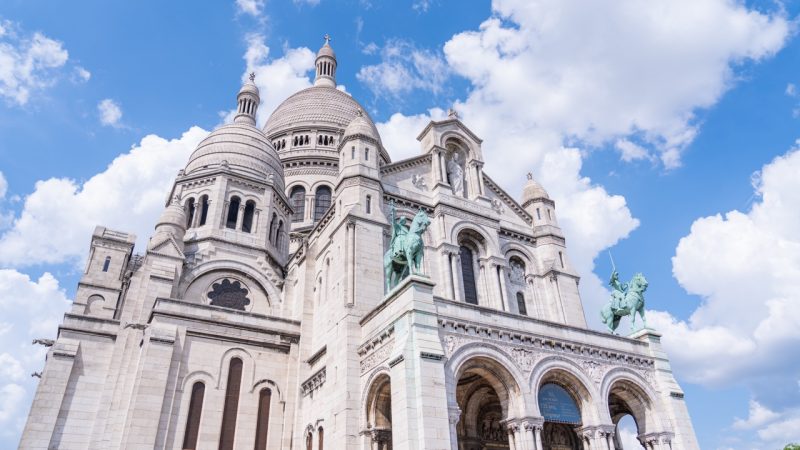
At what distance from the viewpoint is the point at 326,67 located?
206 ft

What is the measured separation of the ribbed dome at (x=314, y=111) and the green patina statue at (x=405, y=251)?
91.6ft

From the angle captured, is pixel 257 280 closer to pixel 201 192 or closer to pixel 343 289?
pixel 201 192

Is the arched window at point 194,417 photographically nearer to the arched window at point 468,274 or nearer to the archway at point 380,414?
the archway at point 380,414

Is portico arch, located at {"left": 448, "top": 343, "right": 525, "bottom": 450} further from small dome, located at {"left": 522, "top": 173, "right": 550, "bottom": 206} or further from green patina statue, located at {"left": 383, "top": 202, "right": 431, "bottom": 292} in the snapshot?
small dome, located at {"left": 522, "top": 173, "right": 550, "bottom": 206}

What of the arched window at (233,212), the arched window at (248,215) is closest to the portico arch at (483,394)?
the arched window at (248,215)

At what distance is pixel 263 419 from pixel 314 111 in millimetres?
32158

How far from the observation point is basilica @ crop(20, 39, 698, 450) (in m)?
19.6

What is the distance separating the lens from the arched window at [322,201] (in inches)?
1715

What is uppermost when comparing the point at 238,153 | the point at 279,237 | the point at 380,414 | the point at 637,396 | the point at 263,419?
the point at 238,153

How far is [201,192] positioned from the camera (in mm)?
34531

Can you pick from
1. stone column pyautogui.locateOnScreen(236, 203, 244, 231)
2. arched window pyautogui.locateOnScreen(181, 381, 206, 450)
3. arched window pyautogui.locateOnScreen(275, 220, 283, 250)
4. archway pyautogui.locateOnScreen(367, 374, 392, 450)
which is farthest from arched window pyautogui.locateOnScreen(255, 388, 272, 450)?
arched window pyautogui.locateOnScreen(275, 220, 283, 250)

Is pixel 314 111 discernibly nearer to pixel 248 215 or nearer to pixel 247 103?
pixel 247 103

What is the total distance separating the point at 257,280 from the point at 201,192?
697cm

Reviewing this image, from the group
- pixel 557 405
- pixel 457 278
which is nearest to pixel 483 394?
pixel 557 405
